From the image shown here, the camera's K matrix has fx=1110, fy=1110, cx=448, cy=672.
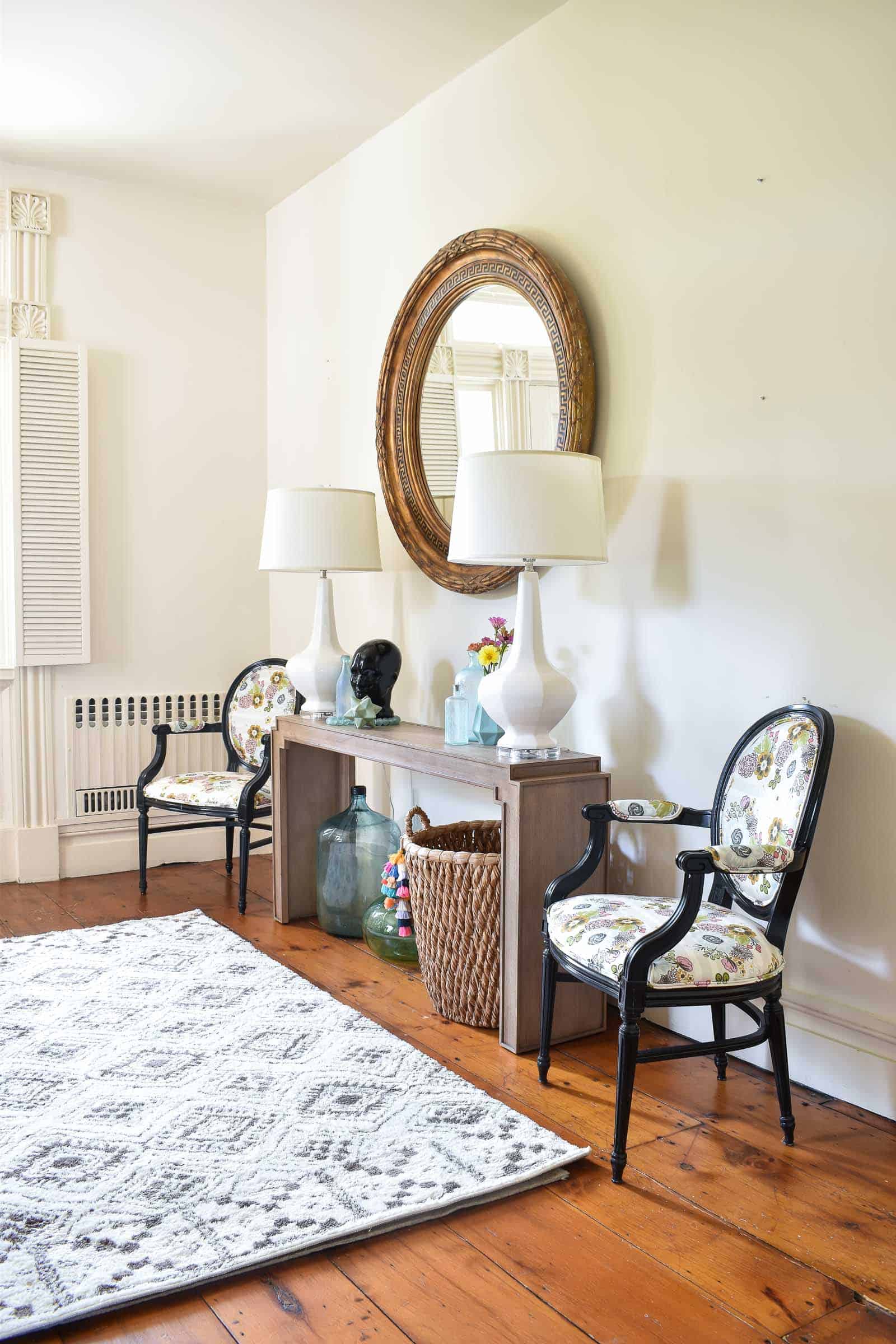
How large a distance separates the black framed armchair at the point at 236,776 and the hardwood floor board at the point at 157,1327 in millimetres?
2172

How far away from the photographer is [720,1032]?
8.23ft

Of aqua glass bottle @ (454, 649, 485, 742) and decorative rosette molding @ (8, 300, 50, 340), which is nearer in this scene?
aqua glass bottle @ (454, 649, 485, 742)

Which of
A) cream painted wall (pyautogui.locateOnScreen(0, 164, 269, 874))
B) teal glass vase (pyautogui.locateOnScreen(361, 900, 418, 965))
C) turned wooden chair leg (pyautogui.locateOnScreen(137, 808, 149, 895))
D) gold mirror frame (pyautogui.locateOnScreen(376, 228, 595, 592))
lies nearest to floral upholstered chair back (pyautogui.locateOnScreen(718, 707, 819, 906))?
gold mirror frame (pyautogui.locateOnScreen(376, 228, 595, 592))

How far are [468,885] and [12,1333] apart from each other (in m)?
1.40

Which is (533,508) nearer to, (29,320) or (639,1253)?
(639,1253)

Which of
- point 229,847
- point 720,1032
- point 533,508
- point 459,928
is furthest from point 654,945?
point 229,847

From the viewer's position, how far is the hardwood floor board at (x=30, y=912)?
371 centimetres

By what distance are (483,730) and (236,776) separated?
4.80 feet

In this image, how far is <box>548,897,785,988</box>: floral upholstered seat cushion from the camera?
80.7 inches

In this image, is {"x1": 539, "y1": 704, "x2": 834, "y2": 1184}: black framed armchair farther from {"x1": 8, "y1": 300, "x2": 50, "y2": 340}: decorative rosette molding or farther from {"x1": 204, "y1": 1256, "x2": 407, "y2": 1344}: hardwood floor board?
{"x1": 8, "y1": 300, "x2": 50, "y2": 340}: decorative rosette molding

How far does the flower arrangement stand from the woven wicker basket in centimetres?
56

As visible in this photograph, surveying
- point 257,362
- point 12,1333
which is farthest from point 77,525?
point 12,1333

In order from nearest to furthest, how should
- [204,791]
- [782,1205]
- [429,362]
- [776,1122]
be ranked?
[782,1205]
[776,1122]
[429,362]
[204,791]

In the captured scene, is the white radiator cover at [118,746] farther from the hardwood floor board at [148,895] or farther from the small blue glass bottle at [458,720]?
the small blue glass bottle at [458,720]
